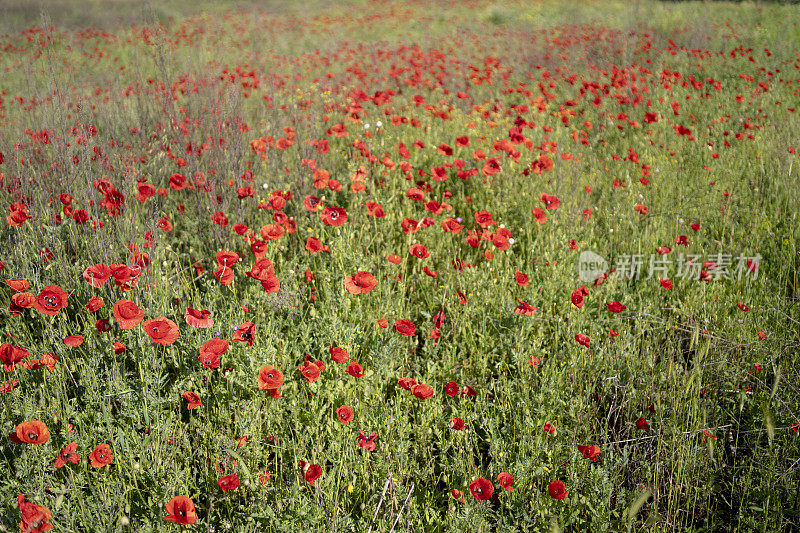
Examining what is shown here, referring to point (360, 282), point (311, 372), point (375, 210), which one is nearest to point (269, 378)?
point (311, 372)

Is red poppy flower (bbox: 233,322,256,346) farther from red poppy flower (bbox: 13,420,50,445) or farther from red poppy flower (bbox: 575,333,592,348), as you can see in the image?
red poppy flower (bbox: 575,333,592,348)

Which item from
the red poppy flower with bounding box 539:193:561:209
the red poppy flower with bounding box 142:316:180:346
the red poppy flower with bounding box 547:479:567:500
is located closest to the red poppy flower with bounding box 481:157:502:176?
the red poppy flower with bounding box 539:193:561:209

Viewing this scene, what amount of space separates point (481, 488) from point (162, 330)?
1142 millimetres

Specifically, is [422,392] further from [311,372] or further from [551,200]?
[551,200]

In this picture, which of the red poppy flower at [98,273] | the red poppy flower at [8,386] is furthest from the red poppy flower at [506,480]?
the red poppy flower at [8,386]

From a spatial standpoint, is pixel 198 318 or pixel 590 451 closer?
pixel 590 451

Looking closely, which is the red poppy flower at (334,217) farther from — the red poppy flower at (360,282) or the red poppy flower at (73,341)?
the red poppy flower at (73,341)

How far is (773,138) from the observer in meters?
4.34

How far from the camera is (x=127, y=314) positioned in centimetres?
161

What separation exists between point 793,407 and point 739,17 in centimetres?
1275

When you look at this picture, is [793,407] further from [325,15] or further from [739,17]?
[325,15]

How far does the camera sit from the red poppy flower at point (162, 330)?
5.11ft

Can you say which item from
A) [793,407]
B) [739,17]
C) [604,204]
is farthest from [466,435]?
[739,17]

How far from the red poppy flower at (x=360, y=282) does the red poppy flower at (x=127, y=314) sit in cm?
78
